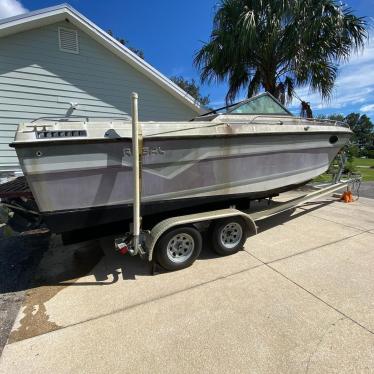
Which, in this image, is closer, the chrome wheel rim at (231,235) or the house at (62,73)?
the chrome wheel rim at (231,235)

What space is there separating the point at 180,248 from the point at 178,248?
3 cm

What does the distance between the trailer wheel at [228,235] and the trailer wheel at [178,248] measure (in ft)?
1.16

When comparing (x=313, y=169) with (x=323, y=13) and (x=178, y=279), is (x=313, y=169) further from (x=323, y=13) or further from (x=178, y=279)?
(x=323, y=13)

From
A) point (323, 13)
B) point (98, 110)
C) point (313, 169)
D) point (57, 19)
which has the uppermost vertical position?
point (323, 13)

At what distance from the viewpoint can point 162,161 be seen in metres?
3.26

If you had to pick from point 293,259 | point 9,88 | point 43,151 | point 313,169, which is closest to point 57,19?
point 9,88

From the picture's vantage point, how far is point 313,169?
16.4 ft

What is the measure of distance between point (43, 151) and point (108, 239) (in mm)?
2358

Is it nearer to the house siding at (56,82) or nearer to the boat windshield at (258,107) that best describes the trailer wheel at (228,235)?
the boat windshield at (258,107)

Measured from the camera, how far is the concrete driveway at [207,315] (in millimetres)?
2018

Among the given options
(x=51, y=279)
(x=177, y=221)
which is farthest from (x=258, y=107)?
(x=51, y=279)

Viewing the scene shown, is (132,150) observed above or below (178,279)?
above

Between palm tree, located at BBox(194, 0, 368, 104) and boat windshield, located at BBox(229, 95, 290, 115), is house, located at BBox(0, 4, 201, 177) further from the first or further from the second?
boat windshield, located at BBox(229, 95, 290, 115)

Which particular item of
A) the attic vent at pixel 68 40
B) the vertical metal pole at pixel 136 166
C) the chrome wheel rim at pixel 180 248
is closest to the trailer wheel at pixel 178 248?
the chrome wheel rim at pixel 180 248
